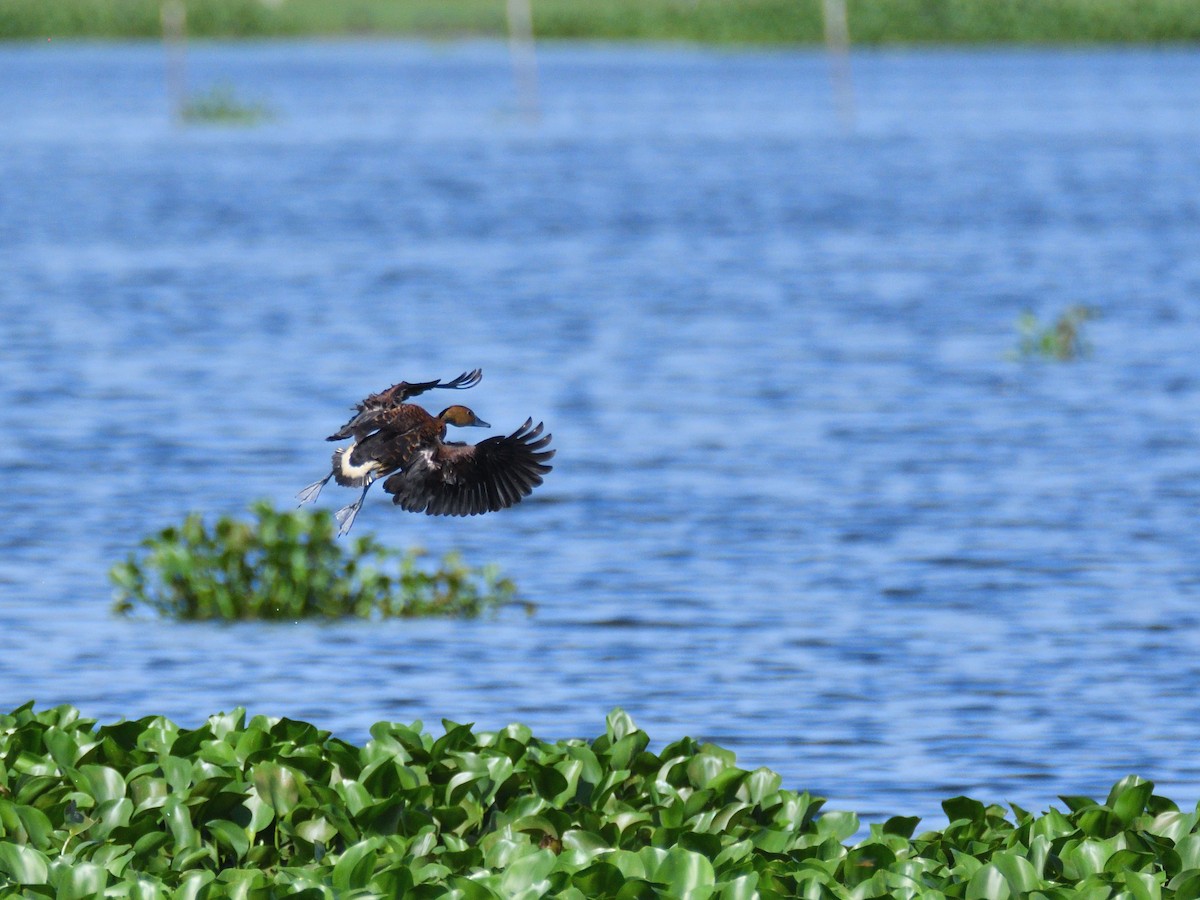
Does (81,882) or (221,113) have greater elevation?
(81,882)

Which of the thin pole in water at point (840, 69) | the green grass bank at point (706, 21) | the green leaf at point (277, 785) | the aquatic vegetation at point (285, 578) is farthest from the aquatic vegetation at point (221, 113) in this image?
the green leaf at point (277, 785)

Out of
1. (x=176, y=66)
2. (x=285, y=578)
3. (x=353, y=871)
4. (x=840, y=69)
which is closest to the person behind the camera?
(x=353, y=871)

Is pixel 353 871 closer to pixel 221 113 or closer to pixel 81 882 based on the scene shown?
pixel 81 882

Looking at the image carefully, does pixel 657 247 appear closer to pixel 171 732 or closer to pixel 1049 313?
pixel 1049 313

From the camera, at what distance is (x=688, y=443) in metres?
21.1

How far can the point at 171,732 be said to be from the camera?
895cm

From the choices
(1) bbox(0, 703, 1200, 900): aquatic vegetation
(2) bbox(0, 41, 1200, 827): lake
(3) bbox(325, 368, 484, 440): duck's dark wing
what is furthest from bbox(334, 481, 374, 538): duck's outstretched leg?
(2) bbox(0, 41, 1200, 827): lake

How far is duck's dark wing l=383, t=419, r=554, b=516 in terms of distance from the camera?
25.9 feet

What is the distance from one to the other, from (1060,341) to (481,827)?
60.5 ft

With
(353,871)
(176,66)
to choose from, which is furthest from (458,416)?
(176,66)

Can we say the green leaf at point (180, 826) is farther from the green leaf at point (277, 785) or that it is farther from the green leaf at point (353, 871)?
the green leaf at point (353, 871)

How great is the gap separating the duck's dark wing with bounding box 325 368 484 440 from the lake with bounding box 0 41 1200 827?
3.85 meters

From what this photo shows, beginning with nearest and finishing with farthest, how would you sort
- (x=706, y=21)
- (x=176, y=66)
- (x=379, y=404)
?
(x=379, y=404) → (x=176, y=66) → (x=706, y=21)

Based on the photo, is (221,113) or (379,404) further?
(221,113)
